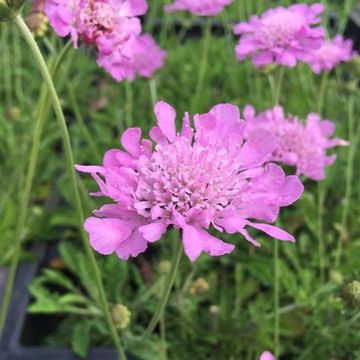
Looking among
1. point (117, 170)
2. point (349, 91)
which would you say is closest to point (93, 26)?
point (117, 170)

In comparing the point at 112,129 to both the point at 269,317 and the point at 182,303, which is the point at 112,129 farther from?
the point at 269,317

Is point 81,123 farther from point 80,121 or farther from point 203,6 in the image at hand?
point 203,6

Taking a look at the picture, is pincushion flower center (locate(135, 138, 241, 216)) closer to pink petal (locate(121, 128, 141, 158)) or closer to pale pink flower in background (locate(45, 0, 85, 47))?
pink petal (locate(121, 128, 141, 158))

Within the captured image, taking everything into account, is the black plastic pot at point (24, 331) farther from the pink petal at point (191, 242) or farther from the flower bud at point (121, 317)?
the pink petal at point (191, 242)

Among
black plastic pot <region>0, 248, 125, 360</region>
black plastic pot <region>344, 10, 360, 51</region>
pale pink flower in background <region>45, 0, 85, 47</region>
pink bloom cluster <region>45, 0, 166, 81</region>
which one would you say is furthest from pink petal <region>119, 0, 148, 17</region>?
black plastic pot <region>344, 10, 360, 51</region>

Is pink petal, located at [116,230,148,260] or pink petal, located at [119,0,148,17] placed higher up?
pink petal, located at [119,0,148,17]
